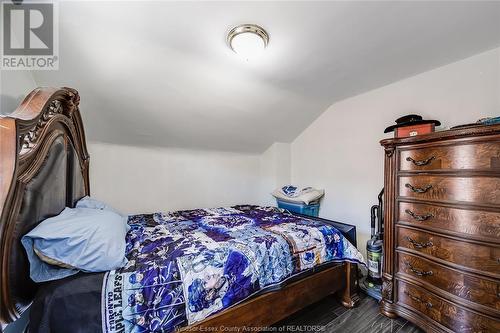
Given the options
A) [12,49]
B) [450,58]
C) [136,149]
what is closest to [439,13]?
[450,58]

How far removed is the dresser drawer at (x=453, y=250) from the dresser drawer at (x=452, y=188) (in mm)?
256

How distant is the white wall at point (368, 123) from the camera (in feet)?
5.64

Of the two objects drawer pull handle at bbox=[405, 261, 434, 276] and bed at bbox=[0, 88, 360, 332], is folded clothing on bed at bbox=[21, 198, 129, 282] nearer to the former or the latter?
bed at bbox=[0, 88, 360, 332]

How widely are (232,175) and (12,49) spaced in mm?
2507

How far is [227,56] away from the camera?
5.70 ft

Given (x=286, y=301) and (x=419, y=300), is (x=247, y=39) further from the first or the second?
(x=419, y=300)

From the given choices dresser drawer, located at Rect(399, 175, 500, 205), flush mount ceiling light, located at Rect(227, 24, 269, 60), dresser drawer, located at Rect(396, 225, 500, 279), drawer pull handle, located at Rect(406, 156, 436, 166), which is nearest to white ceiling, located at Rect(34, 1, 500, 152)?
flush mount ceiling light, located at Rect(227, 24, 269, 60)

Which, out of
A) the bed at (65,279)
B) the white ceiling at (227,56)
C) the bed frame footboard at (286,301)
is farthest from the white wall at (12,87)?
the bed frame footboard at (286,301)

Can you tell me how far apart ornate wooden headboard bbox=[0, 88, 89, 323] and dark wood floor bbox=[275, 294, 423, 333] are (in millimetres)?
1618

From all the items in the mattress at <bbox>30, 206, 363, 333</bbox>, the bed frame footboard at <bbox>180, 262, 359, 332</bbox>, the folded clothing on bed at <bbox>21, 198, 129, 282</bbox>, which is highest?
the folded clothing on bed at <bbox>21, 198, 129, 282</bbox>

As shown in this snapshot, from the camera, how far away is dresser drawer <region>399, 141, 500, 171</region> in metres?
1.14

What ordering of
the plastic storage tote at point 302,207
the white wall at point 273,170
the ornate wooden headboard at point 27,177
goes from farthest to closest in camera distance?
the white wall at point 273,170
the plastic storage tote at point 302,207
the ornate wooden headboard at point 27,177

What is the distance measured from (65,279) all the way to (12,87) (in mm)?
1348

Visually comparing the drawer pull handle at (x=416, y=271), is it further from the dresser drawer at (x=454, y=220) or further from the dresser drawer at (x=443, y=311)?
the dresser drawer at (x=454, y=220)
